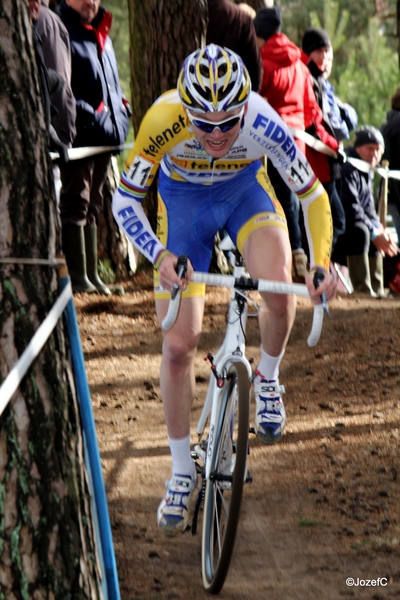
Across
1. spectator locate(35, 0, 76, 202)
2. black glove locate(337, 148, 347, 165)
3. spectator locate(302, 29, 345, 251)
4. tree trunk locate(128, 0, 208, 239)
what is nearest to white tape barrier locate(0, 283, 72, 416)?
spectator locate(35, 0, 76, 202)

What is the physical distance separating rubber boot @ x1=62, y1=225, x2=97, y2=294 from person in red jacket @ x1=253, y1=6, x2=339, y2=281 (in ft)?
6.76

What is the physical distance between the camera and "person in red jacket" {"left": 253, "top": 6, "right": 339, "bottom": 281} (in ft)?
26.4

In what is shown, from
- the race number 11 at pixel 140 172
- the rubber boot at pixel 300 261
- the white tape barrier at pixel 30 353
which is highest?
the race number 11 at pixel 140 172

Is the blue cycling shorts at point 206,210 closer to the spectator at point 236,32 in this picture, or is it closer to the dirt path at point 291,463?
the dirt path at point 291,463

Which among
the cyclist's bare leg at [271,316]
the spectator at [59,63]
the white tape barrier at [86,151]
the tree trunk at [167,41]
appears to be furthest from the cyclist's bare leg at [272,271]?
the tree trunk at [167,41]

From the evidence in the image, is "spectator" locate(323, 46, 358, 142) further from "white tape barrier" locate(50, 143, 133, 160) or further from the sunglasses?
the sunglasses

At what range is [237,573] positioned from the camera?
164 inches

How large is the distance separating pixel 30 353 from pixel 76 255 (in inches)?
208

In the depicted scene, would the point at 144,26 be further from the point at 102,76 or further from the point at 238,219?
the point at 238,219

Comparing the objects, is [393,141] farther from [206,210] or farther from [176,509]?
[176,509]

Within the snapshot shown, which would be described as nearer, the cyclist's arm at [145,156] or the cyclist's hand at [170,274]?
the cyclist's hand at [170,274]

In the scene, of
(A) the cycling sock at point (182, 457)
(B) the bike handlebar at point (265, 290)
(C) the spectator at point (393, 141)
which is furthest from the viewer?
(C) the spectator at point (393, 141)

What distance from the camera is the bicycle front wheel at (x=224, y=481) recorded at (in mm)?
3736

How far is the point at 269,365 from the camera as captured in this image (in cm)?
488
